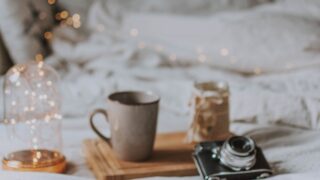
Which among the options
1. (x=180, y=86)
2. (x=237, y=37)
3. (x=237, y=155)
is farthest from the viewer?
(x=237, y=37)

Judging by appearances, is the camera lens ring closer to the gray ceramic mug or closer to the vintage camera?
the vintage camera

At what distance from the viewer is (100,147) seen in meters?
0.94

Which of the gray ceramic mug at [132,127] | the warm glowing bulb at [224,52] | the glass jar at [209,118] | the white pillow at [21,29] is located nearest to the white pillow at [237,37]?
the warm glowing bulb at [224,52]

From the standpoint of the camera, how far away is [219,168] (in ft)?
2.71

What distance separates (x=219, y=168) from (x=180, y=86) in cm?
47

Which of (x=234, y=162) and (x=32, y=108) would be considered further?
(x=32, y=108)

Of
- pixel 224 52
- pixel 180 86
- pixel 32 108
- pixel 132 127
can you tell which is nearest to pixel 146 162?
pixel 132 127

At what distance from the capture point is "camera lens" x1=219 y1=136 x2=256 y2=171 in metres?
0.82

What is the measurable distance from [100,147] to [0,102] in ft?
0.94

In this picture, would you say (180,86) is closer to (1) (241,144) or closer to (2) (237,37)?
(2) (237,37)

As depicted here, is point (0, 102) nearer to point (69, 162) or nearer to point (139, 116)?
point (69, 162)

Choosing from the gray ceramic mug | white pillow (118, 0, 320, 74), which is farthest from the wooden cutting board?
white pillow (118, 0, 320, 74)

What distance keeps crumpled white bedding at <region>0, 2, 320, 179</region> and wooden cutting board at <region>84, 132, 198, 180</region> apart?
1.1 inches

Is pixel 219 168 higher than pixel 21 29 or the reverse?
the reverse
